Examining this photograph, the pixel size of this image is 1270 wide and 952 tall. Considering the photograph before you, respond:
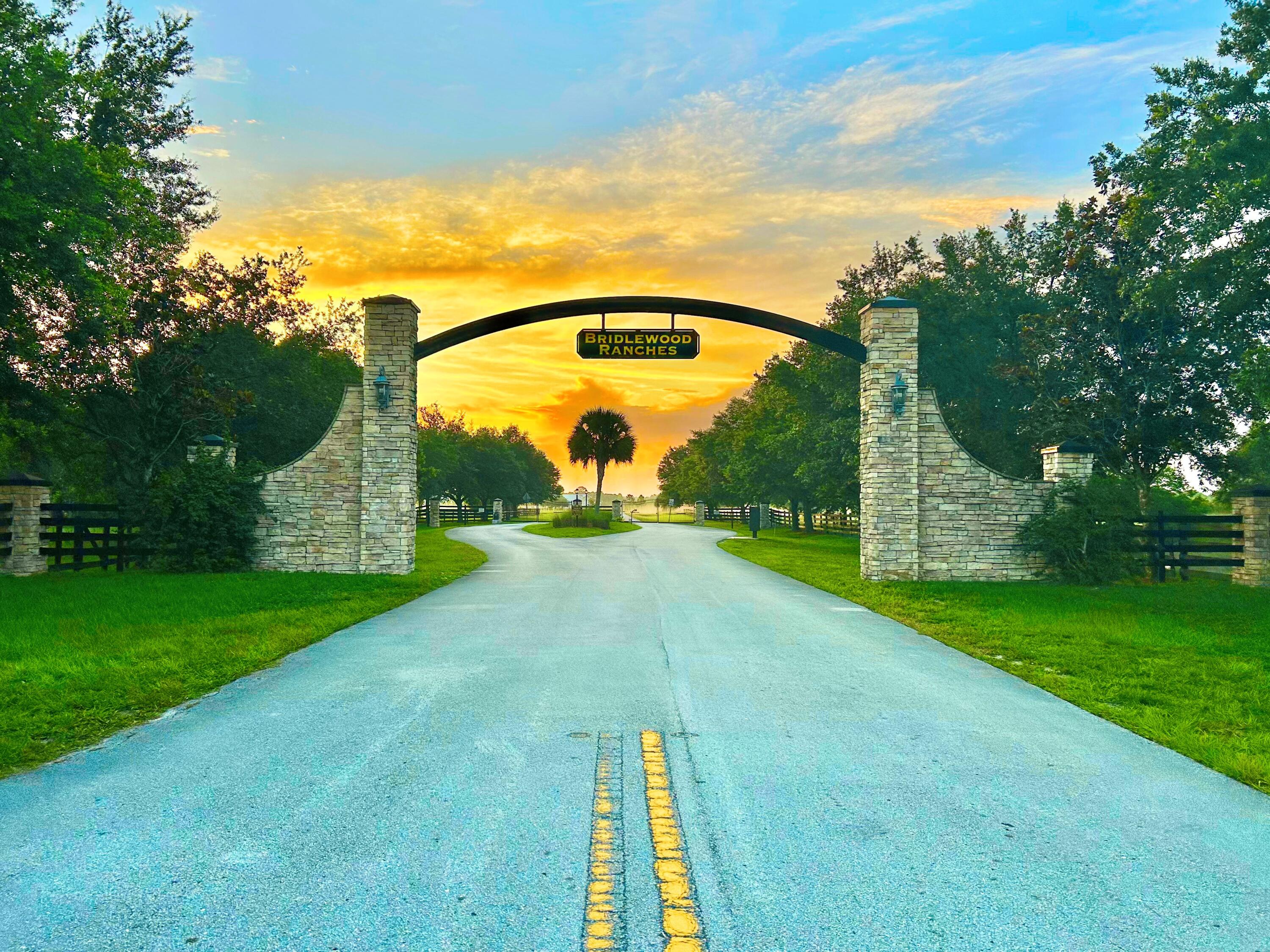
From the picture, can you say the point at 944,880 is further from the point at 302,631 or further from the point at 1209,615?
the point at 1209,615

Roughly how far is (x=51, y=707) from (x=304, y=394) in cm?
2299

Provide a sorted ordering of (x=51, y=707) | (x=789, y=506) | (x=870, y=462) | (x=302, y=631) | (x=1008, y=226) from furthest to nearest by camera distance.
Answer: (x=789, y=506), (x=1008, y=226), (x=870, y=462), (x=302, y=631), (x=51, y=707)

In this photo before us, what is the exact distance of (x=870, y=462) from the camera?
1734 cm

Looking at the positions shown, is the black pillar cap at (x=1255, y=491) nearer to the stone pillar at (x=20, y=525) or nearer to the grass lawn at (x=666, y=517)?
the stone pillar at (x=20, y=525)

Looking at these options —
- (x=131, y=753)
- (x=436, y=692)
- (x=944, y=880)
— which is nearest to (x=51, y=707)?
(x=131, y=753)

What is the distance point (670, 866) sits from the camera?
11.8ft

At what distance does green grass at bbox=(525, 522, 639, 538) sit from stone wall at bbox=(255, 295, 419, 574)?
20.5 meters

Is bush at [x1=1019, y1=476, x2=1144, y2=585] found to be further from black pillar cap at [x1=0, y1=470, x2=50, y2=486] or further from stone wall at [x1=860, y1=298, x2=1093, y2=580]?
black pillar cap at [x1=0, y1=470, x2=50, y2=486]

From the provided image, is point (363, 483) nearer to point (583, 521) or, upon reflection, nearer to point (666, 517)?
point (583, 521)

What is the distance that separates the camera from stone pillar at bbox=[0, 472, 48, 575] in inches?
714

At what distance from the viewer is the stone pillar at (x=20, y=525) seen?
18.1 m

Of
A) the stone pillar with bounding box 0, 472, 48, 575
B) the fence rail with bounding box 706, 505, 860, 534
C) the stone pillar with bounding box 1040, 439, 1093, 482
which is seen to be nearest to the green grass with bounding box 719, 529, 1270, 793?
the stone pillar with bounding box 1040, 439, 1093, 482

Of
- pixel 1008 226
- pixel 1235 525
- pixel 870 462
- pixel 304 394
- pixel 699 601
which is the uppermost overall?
pixel 1008 226

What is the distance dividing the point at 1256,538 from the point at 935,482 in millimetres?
7083
